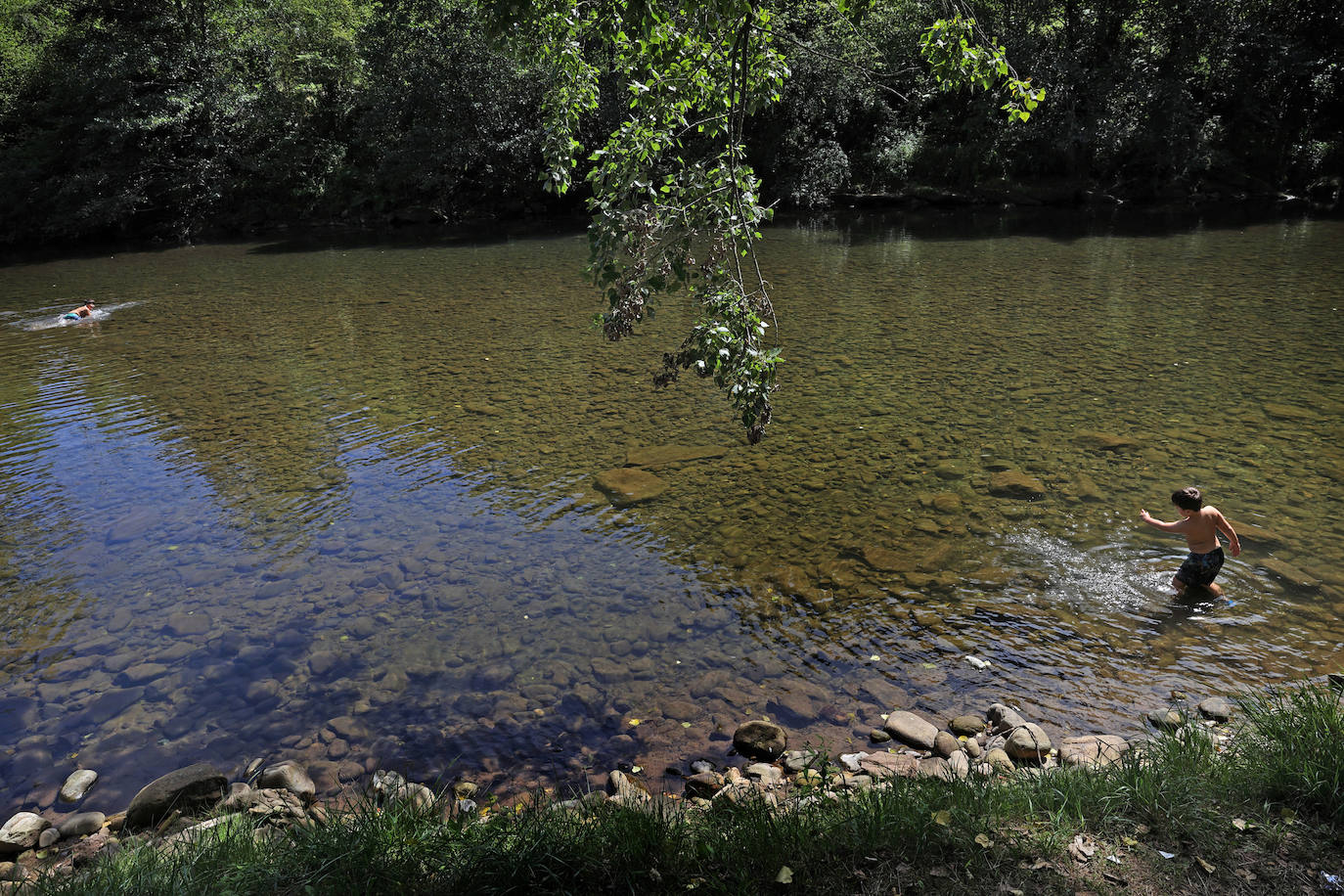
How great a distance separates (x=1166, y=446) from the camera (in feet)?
30.2

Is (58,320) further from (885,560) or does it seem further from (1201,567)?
(1201,567)

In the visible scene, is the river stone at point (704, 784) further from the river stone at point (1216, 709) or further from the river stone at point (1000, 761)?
the river stone at point (1216, 709)

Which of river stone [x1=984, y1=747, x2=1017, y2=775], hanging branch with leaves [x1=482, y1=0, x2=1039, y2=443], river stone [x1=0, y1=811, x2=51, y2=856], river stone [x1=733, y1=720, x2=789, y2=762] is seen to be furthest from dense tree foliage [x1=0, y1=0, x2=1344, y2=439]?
river stone [x1=0, y1=811, x2=51, y2=856]

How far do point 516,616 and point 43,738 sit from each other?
3.42 metres

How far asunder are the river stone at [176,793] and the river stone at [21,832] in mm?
435

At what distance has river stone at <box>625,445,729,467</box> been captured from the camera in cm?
985

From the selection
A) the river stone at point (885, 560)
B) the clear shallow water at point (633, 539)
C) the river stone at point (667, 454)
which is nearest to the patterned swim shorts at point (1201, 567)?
the clear shallow water at point (633, 539)

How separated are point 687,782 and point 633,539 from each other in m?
3.50

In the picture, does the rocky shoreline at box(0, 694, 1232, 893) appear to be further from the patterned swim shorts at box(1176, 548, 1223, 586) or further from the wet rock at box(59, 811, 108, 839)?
the patterned swim shorts at box(1176, 548, 1223, 586)

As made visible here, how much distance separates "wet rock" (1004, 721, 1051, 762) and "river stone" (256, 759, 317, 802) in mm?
4264

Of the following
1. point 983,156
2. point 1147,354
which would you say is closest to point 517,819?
point 1147,354

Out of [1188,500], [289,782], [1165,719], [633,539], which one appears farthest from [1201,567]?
[289,782]

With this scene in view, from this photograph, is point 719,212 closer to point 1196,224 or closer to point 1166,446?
point 1166,446

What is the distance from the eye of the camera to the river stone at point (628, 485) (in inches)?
355
